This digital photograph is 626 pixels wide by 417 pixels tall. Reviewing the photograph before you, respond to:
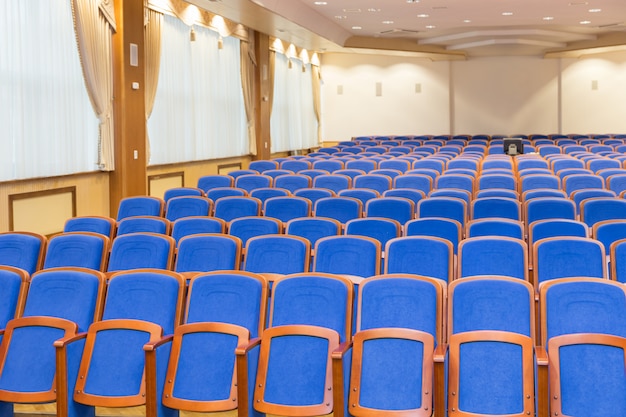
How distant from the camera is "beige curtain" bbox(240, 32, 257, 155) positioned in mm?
18781

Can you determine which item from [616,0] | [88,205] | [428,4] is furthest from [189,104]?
[616,0]

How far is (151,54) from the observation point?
13.6 m

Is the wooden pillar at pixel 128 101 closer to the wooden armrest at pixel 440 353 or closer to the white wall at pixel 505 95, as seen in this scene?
the wooden armrest at pixel 440 353

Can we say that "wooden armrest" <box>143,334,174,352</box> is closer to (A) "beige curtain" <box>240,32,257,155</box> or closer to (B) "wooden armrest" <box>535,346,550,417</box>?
(B) "wooden armrest" <box>535,346,550,417</box>

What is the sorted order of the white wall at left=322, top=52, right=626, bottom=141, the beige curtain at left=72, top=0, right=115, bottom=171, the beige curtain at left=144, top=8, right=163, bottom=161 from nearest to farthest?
the beige curtain at left=72, top=0, right=115, bottom=171
the beige curtain at left=144, top=8, right=163, bottom=161
the white wall at left=322, top=52, right=626, bottom=141

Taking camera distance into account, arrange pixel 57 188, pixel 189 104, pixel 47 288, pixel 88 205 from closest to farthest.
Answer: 1. pixel 47 288
2. pixel 57 188
3. pixel 88 205
4. pixel 189 104

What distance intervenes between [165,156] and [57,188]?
12.5 feet

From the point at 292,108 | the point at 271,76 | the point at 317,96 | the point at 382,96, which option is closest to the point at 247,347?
the point at 271,76

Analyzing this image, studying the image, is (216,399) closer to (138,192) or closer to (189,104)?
(138,192)

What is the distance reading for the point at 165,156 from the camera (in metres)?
14.8

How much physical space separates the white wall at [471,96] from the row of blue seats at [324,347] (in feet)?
77.1

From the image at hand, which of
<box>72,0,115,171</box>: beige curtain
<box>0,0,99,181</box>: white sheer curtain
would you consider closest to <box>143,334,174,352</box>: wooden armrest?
<box>0,0,99,181</box>: white sheer curtain

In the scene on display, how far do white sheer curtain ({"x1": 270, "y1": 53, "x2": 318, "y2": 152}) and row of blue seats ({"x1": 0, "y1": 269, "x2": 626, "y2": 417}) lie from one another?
17.2 metres

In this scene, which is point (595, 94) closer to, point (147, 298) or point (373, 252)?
point (373, 252)
